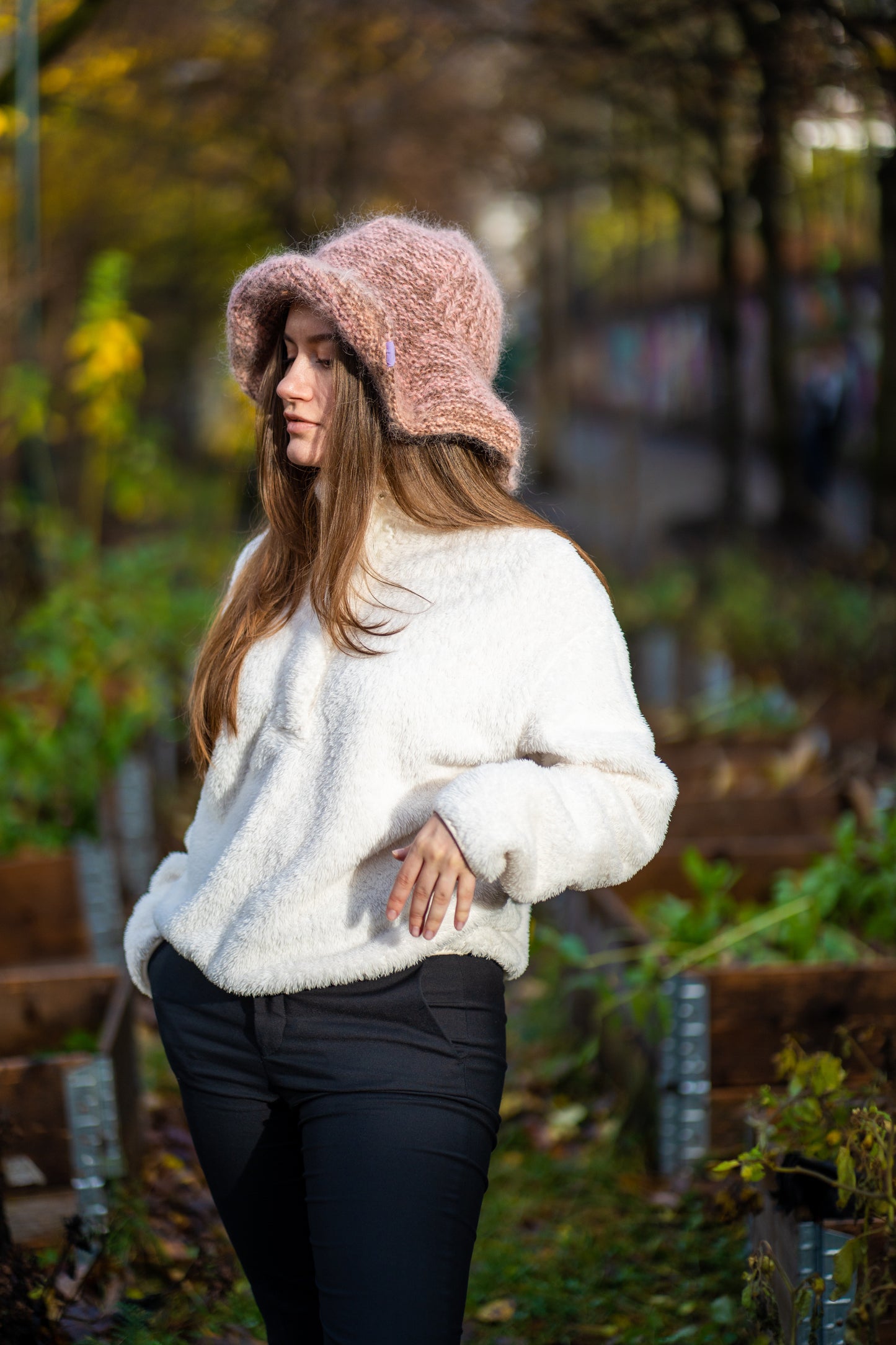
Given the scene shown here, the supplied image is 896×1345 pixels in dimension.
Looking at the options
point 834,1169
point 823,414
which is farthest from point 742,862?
point 823,414

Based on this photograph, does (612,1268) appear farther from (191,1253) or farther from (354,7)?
(354,7)

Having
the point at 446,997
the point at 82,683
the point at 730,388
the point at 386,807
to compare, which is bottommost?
the point at 446,997

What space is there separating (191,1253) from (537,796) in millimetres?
1720

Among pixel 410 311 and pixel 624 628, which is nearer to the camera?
pixel 410 311

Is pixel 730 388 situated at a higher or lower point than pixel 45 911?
higher

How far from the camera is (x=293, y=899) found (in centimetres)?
177

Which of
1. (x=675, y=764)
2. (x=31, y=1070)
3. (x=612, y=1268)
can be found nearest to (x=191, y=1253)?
(x=31, y=1070)

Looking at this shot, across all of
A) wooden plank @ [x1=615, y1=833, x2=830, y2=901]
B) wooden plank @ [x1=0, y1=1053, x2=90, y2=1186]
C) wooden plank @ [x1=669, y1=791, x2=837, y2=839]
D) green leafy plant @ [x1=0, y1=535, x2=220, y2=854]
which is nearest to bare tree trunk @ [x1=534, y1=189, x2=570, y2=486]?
green leafy plant @ [x1=0, y1=535, x2=220, y2=854]

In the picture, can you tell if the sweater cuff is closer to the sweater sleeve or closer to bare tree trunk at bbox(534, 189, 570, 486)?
the sweater sleeve

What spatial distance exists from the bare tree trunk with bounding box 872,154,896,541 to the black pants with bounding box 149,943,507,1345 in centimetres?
552

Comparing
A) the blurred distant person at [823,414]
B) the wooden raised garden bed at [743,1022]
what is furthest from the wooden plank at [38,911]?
the blurred distant person at [823,414]

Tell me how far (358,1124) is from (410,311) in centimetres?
106

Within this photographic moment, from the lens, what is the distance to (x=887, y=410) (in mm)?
6809

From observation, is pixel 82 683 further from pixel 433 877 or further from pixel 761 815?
pixel 433 877
